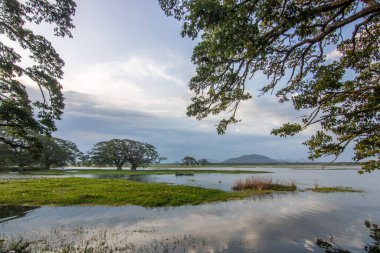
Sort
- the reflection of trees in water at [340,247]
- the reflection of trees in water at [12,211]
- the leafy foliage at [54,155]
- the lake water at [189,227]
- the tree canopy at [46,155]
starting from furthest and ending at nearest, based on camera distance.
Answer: the leafy foliage at [54,155], the tree canopy at [46,155], the reflection of trees in water at [12,211], the lake water at [189,227], the reflection of trees in water at [340,247]

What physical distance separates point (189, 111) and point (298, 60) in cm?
620

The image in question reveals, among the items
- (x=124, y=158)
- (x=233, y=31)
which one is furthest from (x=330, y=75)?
(x=124, y=158)

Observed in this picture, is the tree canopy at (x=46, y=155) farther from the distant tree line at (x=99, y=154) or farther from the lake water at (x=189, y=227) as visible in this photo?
the lake water at (x=189, y=227)

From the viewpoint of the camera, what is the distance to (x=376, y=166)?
13898mm

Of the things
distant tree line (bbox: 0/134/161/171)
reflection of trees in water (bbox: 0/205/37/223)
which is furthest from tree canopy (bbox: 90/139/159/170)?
reflection of trees in water (bbox: 0/205/37/223)

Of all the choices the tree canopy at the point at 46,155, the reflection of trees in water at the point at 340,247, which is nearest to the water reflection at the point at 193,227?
the reflection of trees in water at the point at 340,247

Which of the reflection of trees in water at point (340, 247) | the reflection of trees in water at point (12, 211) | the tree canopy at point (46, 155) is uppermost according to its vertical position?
the tree canopy at point (46, 155)

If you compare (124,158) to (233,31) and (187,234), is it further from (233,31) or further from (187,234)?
(233,31)

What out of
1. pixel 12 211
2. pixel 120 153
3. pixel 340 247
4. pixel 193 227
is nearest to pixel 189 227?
pixel 193 227

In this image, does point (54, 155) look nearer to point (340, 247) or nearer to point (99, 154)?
point (99, 154)

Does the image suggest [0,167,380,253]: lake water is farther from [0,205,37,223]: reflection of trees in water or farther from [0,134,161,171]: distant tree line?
[0,134,161,171]: distant tree line

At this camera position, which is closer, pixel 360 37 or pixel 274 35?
pixel 274 35

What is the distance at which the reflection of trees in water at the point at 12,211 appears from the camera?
59.0 feet

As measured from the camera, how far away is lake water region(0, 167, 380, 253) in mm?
12531
